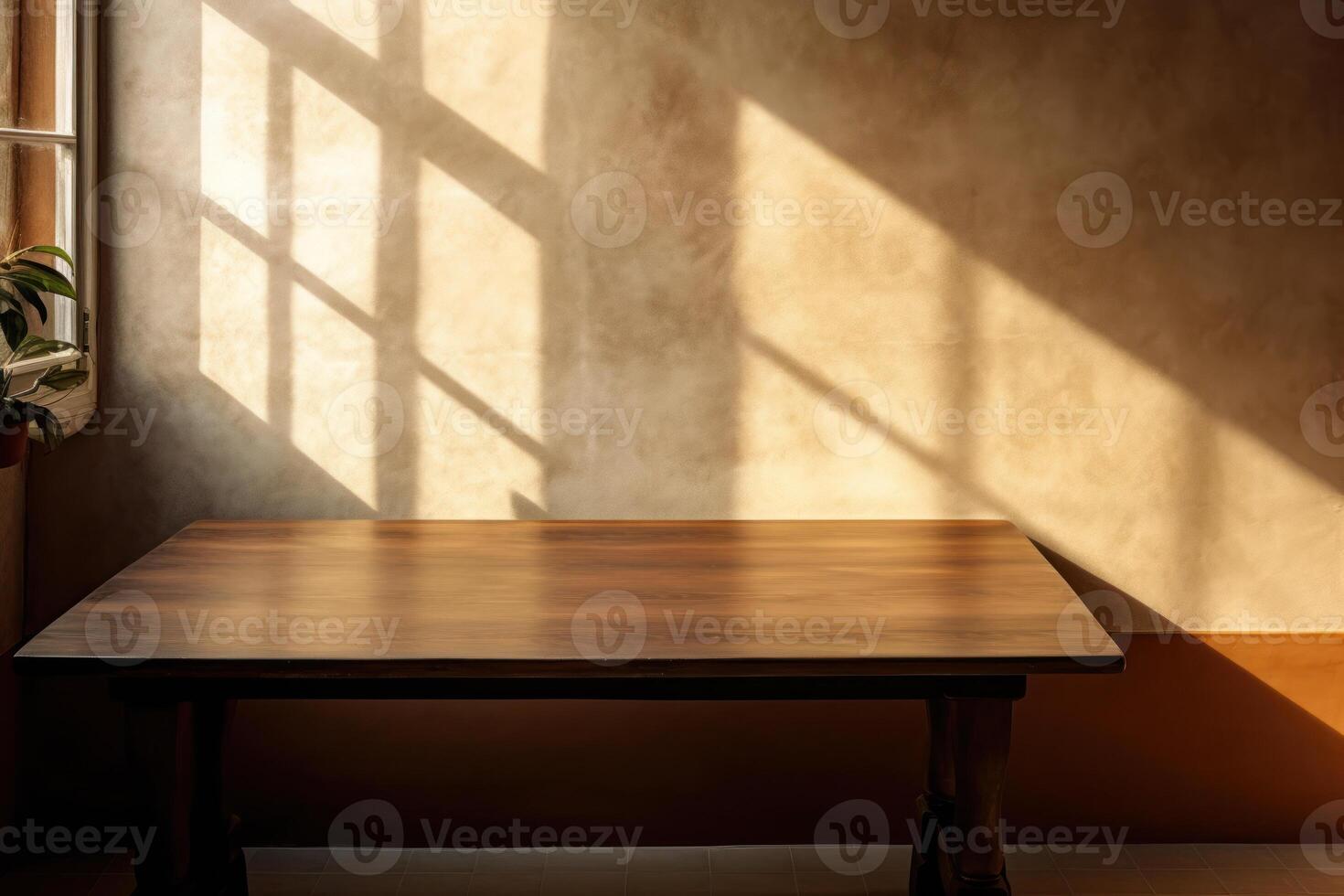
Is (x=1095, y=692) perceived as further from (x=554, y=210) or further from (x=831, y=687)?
(x=554, y=210)

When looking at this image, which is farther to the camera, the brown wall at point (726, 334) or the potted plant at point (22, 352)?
the brown wall at point (726, 334)

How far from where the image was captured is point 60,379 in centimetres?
275

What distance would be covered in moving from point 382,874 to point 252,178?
2.04m

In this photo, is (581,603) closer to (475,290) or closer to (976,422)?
(475,290)

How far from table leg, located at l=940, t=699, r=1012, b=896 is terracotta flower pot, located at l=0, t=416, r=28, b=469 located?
2.21 m

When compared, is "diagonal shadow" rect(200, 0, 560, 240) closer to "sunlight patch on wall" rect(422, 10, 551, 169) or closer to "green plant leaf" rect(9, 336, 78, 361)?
"sunlight patch on wall" rect(422, 10, 551, 169)

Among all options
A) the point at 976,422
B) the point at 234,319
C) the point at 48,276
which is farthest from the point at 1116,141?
the point at 48,276

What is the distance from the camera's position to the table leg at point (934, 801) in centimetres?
302

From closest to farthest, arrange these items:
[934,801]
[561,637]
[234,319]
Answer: [561,637] → [934,801] → [234,319]

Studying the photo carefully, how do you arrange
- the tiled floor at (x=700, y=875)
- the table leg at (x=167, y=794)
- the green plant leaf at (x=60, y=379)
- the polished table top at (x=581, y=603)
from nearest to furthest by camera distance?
1. the polished table top at (x=581, y=603)
2. the table leg at (x=167, y=794)
3. the green plant leaf at (x=60, y=379)
4. the tiled floor at (x=700, y=875)

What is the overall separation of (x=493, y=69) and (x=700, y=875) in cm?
240

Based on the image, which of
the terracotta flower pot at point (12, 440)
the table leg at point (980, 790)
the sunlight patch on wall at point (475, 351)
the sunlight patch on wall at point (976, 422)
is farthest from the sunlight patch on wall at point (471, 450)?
the table leg at point (980, 790)

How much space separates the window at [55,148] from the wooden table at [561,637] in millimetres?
723

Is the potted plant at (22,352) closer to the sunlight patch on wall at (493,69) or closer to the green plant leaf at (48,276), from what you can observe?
the green plant leaf at (48,276)
